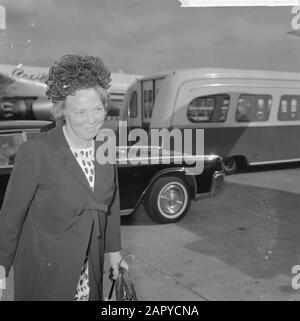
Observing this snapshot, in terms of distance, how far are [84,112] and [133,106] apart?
33.6 feet

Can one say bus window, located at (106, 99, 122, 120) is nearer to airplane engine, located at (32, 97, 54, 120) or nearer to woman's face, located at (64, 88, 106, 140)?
airplane engine, located at (32, 97, 54, 120)

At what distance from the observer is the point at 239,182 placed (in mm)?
10578

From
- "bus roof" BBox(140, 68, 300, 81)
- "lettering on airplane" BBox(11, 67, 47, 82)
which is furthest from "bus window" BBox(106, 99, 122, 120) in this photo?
"bus roof" BBox(140, 68, 300, 81)

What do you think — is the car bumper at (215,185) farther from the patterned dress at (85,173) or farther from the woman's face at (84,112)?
the woman's face at (84,112)

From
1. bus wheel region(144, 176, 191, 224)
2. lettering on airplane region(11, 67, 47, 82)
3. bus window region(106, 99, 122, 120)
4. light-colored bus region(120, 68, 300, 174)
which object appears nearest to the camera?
bus wheel region(144, 176, 191, 224)

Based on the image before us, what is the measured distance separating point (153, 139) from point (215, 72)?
2.28 metres

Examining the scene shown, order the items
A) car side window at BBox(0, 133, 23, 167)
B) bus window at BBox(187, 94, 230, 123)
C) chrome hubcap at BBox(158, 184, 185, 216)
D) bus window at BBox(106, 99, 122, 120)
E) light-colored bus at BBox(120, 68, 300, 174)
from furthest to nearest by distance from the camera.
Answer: bus window at BBox(106, 99, 122, 120) → bus window at BBox(187, 94, 230, 123) → light-colored bus at BBox(120, 68, 300, 174) → chrome hubcap at BBox(158, 184, 185, 216) → car side window at BBox(0, 133, 23, 167)

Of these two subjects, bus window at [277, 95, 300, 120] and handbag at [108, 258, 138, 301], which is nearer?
handbag at [108, 258, 138, 301]

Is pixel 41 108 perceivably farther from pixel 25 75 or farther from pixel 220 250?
pixel 220 250

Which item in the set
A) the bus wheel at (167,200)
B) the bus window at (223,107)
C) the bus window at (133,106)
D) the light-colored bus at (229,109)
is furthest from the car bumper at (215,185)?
the bus window at (133,106)

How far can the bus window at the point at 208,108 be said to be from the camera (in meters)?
10.8

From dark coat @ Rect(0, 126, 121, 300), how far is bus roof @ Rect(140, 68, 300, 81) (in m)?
8.93

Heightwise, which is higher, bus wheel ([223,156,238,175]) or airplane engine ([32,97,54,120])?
airplane engine ([32,97,54,120])

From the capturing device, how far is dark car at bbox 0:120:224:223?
18.4 ft
